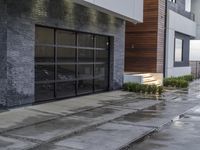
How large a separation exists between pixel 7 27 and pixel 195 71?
91.2ft

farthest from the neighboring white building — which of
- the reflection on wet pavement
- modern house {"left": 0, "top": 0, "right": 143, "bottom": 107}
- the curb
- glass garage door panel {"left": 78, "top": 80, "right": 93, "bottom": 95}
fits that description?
the reflection on wet pavement

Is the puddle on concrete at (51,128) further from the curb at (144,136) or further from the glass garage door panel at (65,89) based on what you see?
the glass garage door panel at (65,89)

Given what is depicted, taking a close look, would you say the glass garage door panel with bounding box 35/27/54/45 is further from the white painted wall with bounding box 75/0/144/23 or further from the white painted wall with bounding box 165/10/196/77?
the white painted wall with bounding box 165/10/196/77

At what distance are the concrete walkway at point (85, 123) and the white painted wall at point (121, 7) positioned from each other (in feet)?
11.4

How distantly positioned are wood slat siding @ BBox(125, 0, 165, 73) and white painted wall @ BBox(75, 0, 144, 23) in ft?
18.3

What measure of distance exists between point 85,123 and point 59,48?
16.8 ft

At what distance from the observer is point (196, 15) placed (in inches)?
1596

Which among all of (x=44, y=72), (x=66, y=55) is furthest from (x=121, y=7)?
(x=44, y=72)

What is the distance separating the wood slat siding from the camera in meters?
24.1

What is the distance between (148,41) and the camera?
79.8 ft

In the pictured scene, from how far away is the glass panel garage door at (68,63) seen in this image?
13570 mm

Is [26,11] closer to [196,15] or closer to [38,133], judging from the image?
[38,133]

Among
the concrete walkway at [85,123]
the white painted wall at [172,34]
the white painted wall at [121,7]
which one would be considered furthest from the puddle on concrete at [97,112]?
the white painted wall at [172,34]

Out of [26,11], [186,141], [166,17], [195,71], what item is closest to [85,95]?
[26,11]
